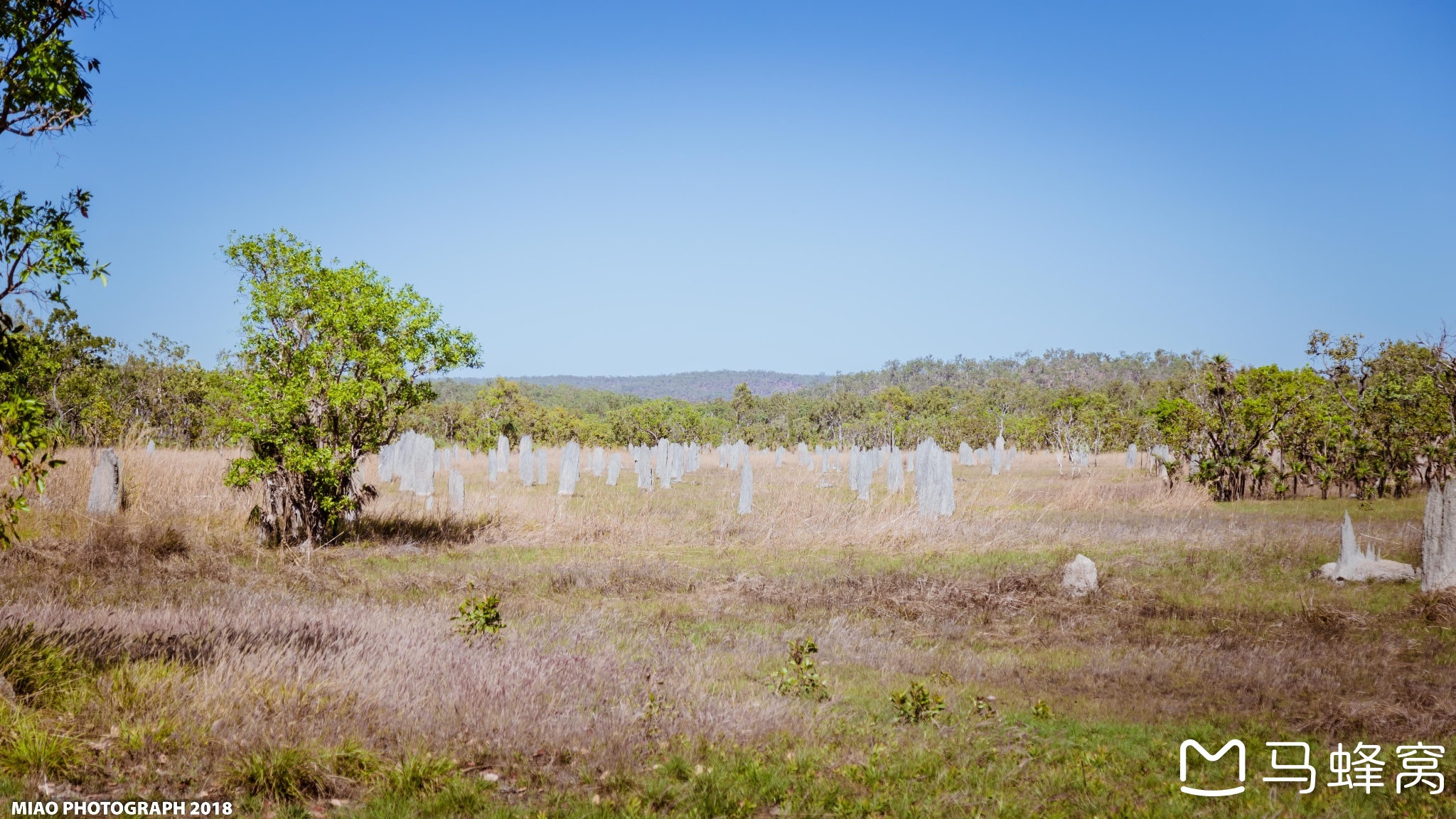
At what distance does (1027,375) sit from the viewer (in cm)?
19512

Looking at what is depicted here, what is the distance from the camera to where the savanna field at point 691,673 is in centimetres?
519

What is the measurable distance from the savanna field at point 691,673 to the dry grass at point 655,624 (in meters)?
0.04

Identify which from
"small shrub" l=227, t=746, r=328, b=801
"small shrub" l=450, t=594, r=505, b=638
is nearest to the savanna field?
"small shrub" l=227, t=746, r=328, b=801

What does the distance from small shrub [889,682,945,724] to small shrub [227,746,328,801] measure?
419 cm

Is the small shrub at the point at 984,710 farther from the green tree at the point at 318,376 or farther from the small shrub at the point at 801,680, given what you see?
the green tree at the point at 318,376

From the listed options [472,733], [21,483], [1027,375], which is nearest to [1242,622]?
[472,733]

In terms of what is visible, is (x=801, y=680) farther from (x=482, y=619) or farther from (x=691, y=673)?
(x=482, y=619)

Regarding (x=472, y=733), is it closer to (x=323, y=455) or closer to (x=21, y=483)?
(x=21, y=483)

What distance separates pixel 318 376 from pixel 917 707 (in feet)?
38.9

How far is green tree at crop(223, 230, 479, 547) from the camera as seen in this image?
45.5 feet

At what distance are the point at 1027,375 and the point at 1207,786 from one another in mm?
201478

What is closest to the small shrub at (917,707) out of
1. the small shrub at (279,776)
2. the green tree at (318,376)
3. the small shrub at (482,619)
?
the small shrub at (482,619)

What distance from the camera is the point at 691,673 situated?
24.8 feet

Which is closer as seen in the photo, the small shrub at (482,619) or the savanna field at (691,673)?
the savanna field at (691,673)
